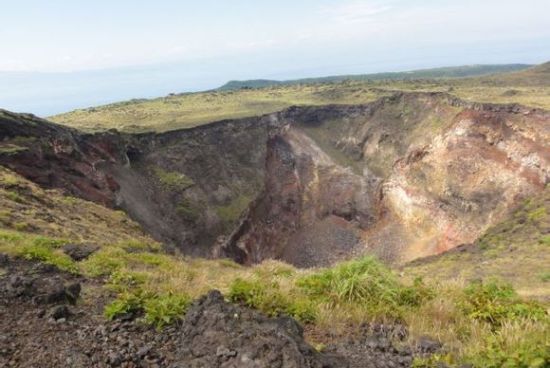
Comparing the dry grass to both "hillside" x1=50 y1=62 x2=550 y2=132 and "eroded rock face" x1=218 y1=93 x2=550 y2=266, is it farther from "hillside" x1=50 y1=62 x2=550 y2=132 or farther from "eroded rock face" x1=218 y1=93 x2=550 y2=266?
"eroded rock face" x1=218 y1=93 x2=550 y2=266

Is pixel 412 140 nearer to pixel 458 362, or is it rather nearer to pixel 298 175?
pixel 298 175

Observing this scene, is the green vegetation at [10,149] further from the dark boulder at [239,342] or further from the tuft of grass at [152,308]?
the dark boulder at [239,342]

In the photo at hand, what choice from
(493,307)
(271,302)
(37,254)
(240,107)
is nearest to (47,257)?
(37,254)

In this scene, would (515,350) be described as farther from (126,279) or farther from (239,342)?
(126,279)

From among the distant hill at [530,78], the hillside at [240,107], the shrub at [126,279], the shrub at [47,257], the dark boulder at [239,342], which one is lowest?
the distant hill at [530,78]

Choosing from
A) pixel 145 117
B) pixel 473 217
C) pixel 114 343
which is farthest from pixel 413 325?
pixel 145 117

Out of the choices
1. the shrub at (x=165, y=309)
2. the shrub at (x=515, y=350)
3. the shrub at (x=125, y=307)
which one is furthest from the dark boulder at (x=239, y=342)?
the shrub at (x=515, y=350)

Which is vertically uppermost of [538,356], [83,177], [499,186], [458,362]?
[538,356]

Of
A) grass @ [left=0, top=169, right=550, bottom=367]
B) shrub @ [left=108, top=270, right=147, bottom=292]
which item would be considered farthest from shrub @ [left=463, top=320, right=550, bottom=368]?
shrub @ [left=108, top=270, right=147, bottom=292]
